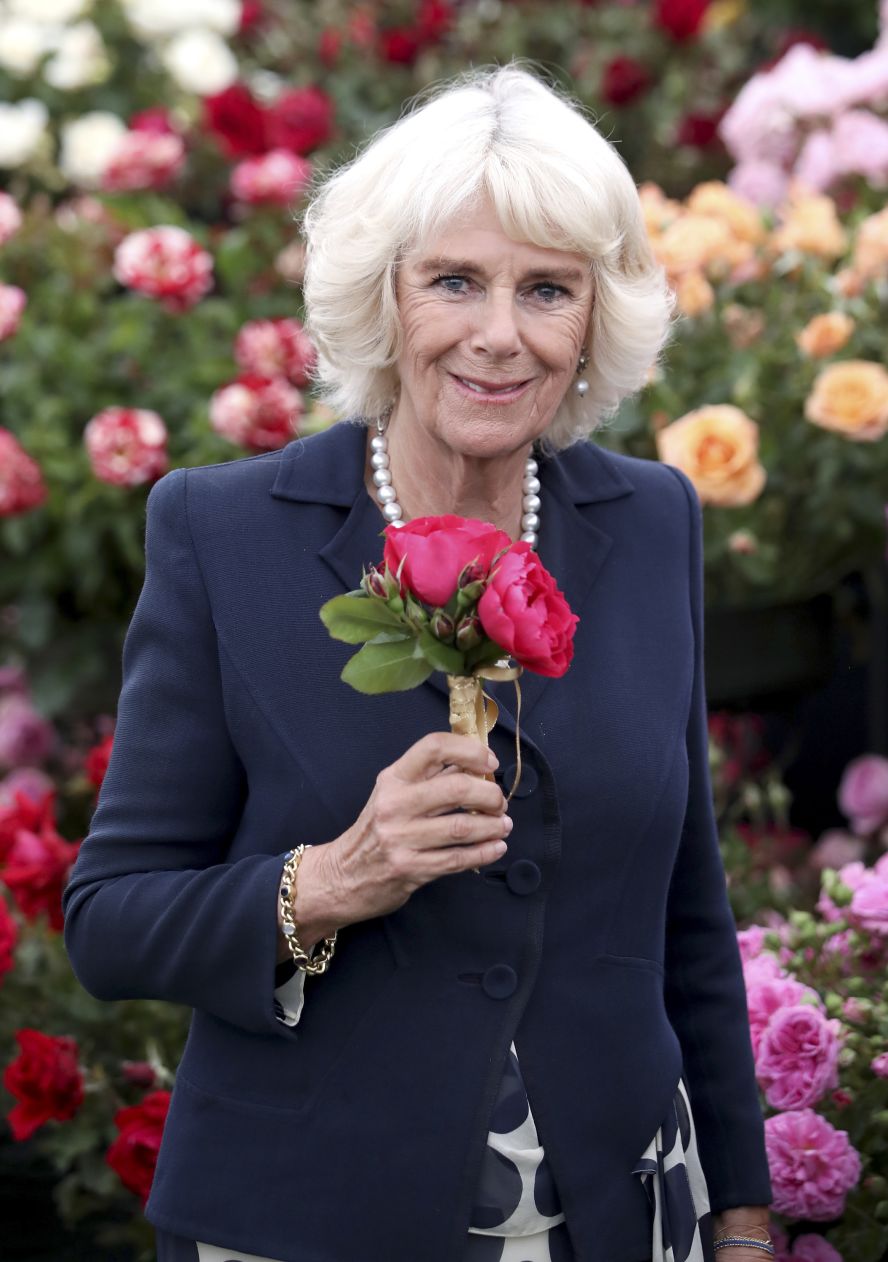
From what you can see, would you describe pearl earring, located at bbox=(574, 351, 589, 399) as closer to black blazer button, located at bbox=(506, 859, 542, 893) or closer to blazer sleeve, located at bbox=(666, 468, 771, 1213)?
blazer sleeve, located at bbox=(666, 468, 771, 1213)

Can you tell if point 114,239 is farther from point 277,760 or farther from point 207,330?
point 277,760

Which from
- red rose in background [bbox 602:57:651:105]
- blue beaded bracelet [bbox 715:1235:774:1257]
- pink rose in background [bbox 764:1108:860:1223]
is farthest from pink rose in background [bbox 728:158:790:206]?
blue beaded bracelet [bbox 715:1235:774:1257]

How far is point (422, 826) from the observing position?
1680 mm

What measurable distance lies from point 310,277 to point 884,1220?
1.58m

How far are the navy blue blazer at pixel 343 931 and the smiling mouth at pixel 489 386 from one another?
0.21 m

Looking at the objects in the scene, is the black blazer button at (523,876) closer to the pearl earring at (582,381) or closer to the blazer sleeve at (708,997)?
the blazer sleeve at (708,997)

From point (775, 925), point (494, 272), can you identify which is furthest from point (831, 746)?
point (494, 272)

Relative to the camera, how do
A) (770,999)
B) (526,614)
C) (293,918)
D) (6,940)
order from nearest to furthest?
(526,614) < (293,918) < (770,999) < (6,940)

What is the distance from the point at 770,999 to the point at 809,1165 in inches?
9.9

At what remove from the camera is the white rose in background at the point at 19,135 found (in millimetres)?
5465

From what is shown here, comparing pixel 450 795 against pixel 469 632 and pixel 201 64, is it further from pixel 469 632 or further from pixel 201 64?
pixel 201 64

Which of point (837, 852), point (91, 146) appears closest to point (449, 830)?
point (837, 852)

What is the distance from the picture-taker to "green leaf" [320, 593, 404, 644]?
62.9 inches

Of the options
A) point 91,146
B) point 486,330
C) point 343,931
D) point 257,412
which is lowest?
point 343,931
